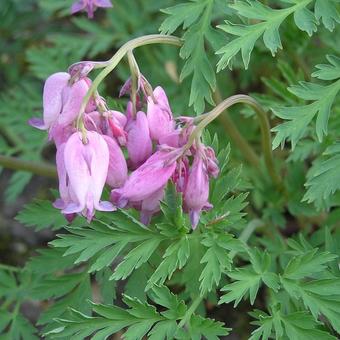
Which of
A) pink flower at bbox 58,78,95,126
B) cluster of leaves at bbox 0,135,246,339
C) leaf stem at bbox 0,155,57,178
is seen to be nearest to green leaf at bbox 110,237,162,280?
cluster of leaves at bbox 0,135,246,339

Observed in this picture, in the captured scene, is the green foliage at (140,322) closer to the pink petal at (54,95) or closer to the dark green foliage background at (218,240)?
the dark green foliage background at (218,240)

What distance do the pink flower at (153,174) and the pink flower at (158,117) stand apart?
0.08m

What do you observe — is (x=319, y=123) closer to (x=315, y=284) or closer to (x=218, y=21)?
(x=315, y=284)

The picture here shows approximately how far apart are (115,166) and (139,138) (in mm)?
110

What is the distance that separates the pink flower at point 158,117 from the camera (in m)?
1.90

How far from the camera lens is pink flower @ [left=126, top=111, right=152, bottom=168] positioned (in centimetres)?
188

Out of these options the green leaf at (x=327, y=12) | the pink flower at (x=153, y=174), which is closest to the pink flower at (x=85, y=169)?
the pink flower at (x=153, y=174)

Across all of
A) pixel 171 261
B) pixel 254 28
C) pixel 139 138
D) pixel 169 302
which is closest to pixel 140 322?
pixel 169 302

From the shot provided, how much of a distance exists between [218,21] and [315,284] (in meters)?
2.09

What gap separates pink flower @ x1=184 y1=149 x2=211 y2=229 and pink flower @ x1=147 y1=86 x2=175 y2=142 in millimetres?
135

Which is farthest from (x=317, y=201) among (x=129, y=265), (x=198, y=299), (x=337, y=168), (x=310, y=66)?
(x=310, y=66)

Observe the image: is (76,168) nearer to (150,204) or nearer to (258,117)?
(150,204)

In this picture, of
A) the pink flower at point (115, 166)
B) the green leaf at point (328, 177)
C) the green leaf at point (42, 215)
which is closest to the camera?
the pink flower at point (115, 166)

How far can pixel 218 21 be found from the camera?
365 centimetres
